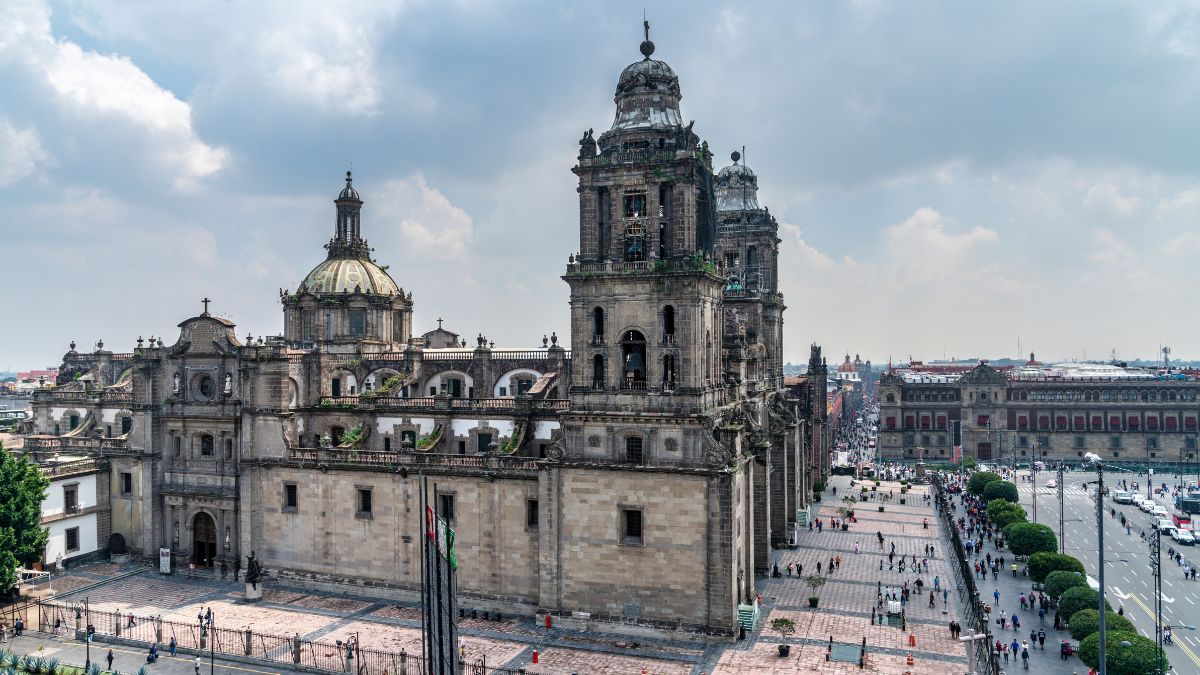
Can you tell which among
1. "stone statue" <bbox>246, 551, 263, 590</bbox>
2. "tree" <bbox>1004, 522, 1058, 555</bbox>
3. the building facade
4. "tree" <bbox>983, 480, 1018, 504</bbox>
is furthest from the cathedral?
the building facade

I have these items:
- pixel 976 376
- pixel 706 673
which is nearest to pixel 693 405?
pixel 706 673

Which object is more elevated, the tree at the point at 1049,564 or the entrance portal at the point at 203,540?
the entrance portal at the point at 203,540

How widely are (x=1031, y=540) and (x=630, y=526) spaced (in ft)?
113

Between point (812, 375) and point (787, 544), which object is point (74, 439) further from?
point (812, 375)

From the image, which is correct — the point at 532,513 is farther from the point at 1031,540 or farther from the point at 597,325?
the point at 1031,540

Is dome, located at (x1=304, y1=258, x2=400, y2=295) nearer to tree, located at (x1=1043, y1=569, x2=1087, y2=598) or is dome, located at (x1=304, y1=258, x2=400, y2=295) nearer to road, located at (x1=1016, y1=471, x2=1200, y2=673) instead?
tree, located at (x1=1043, y1=569, x2=1087, y2=598)

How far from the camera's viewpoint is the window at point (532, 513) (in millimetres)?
45406

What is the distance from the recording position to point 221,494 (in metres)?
52.2

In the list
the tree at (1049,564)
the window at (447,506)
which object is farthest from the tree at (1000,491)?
the window at (447,506)

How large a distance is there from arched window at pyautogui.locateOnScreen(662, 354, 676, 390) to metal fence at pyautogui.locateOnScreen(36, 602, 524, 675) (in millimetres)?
15252

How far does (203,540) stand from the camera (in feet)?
176

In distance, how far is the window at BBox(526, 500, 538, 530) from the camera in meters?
45.4

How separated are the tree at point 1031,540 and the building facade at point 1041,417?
6383cm

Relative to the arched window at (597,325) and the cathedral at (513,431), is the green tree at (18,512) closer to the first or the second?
the cathedral at (513,431)
